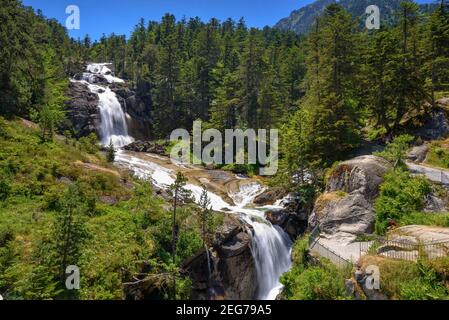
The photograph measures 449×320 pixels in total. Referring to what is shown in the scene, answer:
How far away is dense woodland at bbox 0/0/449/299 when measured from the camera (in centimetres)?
1616

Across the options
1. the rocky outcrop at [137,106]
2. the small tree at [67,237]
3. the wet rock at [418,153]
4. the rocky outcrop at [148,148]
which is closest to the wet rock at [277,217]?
the wet rock at [418,153]

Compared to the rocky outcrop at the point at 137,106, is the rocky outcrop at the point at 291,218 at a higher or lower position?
lower

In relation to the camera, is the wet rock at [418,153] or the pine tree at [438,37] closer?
the wet rock at [418,153]

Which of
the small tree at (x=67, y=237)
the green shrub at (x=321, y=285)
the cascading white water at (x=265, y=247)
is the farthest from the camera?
the cascading white water at (x=265, y=247)

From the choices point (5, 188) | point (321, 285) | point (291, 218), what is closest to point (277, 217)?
point (291, 218)

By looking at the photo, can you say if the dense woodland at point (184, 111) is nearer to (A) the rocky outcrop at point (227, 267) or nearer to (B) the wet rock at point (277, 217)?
(A) the rocky outcrop at point (227, 267)

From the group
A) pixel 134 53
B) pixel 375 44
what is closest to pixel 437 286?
pixel 375 44

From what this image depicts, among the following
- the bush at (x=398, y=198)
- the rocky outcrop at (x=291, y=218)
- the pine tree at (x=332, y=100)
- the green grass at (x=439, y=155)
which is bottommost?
the rocky outcrop at (x=291, y=218)

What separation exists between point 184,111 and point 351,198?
43.0m

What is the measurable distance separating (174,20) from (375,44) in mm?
77868

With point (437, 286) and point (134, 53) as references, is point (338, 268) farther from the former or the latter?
point (134, 53)

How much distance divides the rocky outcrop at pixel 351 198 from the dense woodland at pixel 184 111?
3964 millimetres

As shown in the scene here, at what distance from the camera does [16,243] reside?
52.3 ft

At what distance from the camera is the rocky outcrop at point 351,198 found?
67.9 feet
